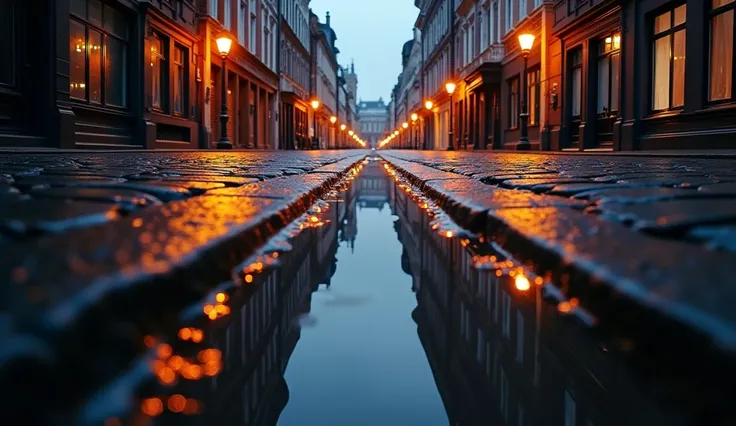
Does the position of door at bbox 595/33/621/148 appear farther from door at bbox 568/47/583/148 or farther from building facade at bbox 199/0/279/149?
building facade at bbox 199/0/279/149

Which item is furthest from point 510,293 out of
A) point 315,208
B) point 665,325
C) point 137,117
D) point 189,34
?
point 189,34

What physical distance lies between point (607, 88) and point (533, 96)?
5.99m

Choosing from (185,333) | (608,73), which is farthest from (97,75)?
(185,333)

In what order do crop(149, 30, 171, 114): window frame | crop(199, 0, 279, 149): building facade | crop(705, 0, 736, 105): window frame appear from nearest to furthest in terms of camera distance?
crop(705, 0, 736, 105): window frame, crop(149, 30, 171, 114): window frame, crop(199, 0, 279, 149): building facade

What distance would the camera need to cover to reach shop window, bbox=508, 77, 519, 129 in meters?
25.6

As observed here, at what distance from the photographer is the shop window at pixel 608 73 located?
653 inches

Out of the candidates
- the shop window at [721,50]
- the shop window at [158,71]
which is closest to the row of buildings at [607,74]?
the shop window at [721,50]

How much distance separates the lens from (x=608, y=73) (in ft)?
57.2

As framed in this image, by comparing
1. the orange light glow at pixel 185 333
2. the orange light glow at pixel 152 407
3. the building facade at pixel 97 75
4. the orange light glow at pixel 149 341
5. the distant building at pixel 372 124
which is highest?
the distant building at pixel 372 124

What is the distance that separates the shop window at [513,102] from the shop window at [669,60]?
10822mm

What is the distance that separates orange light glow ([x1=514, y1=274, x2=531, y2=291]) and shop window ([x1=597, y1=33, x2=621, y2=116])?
15.2 meters

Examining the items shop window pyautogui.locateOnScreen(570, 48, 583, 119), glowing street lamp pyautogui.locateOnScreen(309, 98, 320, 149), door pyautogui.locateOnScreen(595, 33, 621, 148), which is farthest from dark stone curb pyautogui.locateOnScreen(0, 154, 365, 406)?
glowing street lamp pyautogui.locateOnScreen(309, 98, 320, 149)

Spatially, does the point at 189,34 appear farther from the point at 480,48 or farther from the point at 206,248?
the point at 206,248

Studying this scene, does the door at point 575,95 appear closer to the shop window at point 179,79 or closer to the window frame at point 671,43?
the window frame at point 671,43
